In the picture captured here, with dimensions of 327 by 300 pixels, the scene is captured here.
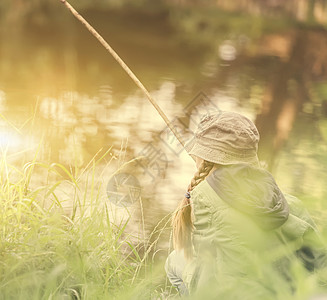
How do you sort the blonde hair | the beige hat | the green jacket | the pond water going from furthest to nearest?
the pond water < the blonde hair < the beige hat < the green jacket

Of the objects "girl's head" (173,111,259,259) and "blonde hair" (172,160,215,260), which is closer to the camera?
"girl's head" (173,111,259,259)

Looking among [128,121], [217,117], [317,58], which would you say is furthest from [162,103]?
[317,58]

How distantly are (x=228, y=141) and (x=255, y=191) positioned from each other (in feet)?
0.80

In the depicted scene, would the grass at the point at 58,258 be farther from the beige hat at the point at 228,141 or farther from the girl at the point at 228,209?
the beige hat at the point at 228,141

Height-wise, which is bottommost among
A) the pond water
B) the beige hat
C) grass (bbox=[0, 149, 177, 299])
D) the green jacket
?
the pond water

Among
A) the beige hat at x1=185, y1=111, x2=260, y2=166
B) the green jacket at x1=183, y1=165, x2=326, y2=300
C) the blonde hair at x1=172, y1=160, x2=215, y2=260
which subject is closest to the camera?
the green jacket at x1=183, y1=165, x2=326, y2=300

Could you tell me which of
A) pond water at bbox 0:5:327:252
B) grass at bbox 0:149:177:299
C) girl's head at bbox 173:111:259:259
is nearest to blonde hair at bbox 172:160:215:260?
girl's head at bbox 173:111:259:259

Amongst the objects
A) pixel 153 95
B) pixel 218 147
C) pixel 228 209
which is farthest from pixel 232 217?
pixel 153 95

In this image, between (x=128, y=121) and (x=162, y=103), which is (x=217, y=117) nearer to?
(x=128, y=121)

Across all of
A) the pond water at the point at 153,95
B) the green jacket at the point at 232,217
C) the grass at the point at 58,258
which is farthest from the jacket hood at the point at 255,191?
the grass at the point at 58,258

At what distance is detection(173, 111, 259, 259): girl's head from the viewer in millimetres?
2176

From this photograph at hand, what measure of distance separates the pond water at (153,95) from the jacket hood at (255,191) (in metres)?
0.15

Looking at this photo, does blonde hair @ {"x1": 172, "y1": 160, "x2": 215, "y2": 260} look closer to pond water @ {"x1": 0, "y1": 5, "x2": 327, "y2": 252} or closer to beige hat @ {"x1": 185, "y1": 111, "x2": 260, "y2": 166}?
beige hat @ {"x1": 185, "y1": 111, "x2": 260, "y2": 166}

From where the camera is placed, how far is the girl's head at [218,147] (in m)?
2.18
